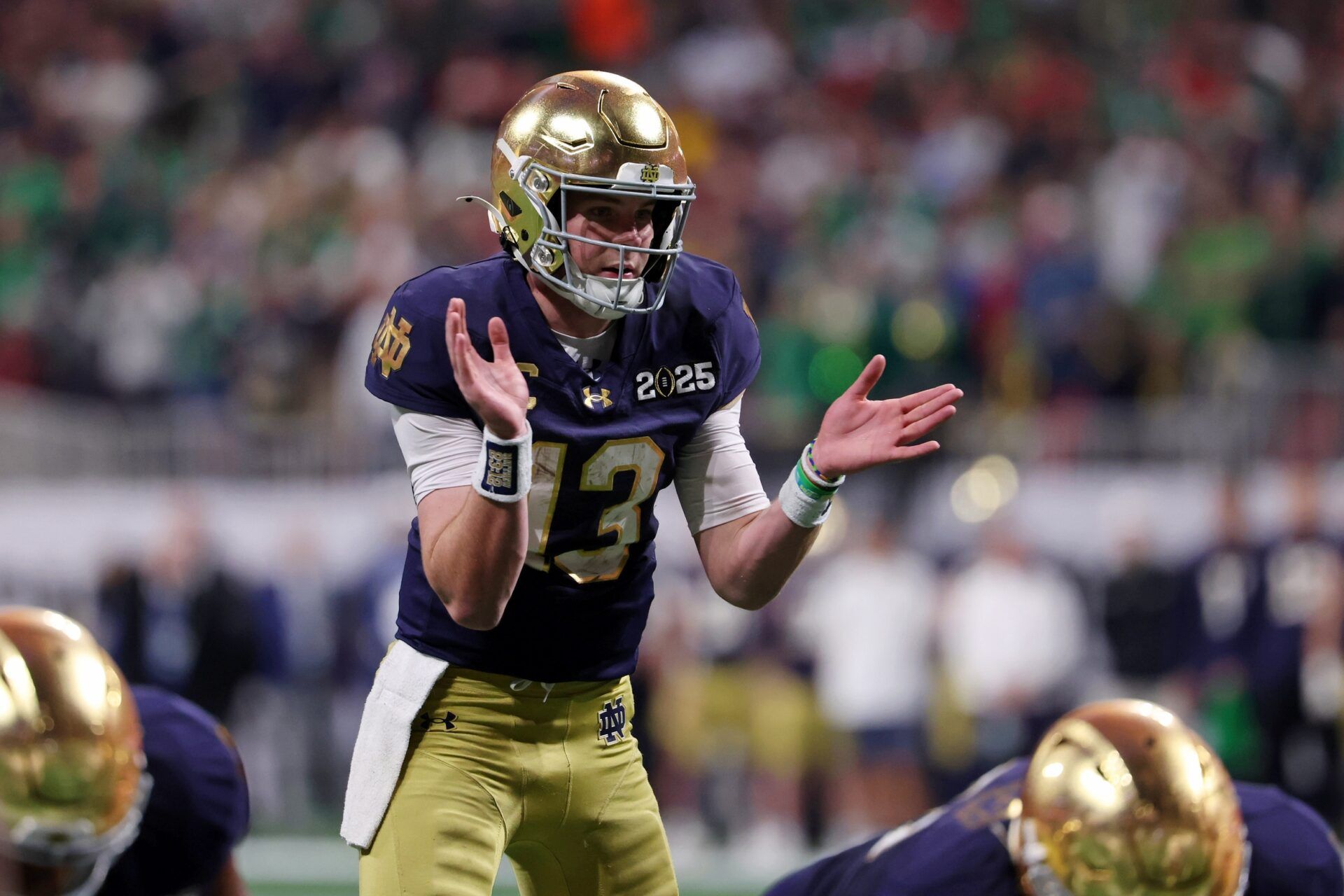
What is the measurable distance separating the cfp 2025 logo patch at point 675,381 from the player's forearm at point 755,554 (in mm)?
Answer: 254

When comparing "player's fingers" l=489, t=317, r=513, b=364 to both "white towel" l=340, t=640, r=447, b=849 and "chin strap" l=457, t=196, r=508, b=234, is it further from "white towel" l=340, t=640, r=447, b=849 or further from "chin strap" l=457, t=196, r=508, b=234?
"white towel" l=340, t=640, r=447, b=849

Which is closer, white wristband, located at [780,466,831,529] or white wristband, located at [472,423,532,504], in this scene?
white wristband, located at [472,423,532,504]

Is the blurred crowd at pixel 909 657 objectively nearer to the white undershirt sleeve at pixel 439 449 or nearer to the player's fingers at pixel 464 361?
the white undershirt sleeve at pixel 439 449

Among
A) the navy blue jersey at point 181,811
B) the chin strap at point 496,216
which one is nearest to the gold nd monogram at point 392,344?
the chin strap at point 496,216

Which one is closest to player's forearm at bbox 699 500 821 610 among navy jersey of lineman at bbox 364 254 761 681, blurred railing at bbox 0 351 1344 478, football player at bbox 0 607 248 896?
navy jersey of lineman at bbox 364 254 761 681

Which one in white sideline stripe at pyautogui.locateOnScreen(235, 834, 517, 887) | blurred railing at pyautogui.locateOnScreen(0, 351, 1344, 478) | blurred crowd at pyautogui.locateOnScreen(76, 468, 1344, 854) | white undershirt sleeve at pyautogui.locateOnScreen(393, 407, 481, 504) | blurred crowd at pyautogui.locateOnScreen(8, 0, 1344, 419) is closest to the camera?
white undershirt sleeve at pyautogui.locateOnScreen(393, 407, 481, 504)

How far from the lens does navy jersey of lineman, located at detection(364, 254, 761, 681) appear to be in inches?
126

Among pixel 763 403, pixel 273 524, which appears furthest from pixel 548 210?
pixel 273 524

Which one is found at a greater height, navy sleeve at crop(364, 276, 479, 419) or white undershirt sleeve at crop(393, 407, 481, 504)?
navy sleeve at crop(364, 276, 479, 419)

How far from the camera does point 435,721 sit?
10.7ft

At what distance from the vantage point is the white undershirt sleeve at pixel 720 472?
3492 millimetres

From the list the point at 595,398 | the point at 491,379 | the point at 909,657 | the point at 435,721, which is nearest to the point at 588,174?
the point at 595,398

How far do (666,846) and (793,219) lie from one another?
25.3 feet

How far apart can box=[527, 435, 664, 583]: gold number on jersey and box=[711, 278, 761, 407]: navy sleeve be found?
209 millimetres
